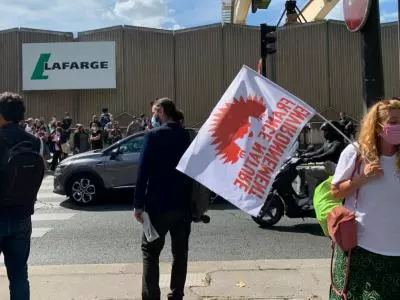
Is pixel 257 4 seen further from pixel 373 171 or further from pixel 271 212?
pixel 373 171

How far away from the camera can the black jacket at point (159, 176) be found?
15.1 feet

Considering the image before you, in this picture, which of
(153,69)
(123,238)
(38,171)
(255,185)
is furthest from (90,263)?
(153,69)

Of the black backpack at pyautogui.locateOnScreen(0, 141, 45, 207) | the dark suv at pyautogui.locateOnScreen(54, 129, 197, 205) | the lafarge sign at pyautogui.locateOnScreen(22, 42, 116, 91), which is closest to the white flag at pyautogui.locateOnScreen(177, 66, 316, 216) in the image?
the black backpack at pyautogui.locateOnScreen(0, 141, 45, 207)

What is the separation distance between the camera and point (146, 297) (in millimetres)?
4672

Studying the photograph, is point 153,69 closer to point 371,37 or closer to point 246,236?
point 246,236

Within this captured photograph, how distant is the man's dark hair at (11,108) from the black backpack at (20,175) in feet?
0.62

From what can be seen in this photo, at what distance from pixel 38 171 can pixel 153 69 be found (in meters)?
26.0

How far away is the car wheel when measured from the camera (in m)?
11.8

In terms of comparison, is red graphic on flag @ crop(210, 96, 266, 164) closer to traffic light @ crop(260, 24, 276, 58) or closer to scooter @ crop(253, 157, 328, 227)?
scooter @ crop(253, 157, 328, 227)

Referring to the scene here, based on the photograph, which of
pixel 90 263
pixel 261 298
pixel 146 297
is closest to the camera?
pixel 146 297

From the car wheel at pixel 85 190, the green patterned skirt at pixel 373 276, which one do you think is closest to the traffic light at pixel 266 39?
the car wheel at pixel 85 190

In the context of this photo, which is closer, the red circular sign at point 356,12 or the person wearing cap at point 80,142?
the red circular sign at point 356,12

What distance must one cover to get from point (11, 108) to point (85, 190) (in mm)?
7939

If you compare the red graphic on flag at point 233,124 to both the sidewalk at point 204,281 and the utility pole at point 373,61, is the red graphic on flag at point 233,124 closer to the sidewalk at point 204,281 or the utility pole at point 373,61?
the sidewalk at point 204,281
